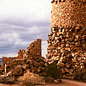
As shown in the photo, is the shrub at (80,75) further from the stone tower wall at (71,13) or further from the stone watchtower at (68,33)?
the stone tower wall at (71,13)

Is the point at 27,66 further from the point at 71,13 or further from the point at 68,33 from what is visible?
the point at 71,13

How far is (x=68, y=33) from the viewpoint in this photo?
2364 cm

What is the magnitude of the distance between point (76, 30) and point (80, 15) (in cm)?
191

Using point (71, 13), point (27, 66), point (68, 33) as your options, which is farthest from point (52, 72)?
point (71, 13)

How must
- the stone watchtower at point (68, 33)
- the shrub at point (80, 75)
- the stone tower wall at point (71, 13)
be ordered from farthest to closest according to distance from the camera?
the stone tower wall at point (71, 13)
the stone watchtower at point (68, 33)
the shrub at point (80, 75)

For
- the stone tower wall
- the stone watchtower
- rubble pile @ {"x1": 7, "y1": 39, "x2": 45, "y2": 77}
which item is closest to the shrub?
the stone watchtower

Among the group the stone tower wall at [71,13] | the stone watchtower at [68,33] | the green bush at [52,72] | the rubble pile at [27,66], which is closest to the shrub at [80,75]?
the stone watchtower at [68,33]

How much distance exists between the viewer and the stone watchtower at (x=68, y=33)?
73.8ft

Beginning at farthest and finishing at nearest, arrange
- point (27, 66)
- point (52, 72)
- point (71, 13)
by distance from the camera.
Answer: point (71, 13) < point (52, 72) < point (27, 66)

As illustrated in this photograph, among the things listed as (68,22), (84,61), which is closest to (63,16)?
(68,22)

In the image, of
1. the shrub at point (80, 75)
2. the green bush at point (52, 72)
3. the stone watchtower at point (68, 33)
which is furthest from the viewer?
the stone watchtower at point (68, 33)

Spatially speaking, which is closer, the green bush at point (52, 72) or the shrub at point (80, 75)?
the green bush at point (52, 72)

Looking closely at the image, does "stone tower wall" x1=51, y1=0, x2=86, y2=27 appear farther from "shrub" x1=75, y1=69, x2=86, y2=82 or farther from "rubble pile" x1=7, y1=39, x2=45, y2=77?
"rubble pile" x1=7, y1=39, x2=45, y2=77

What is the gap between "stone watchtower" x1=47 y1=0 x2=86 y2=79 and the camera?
73.8 feet
